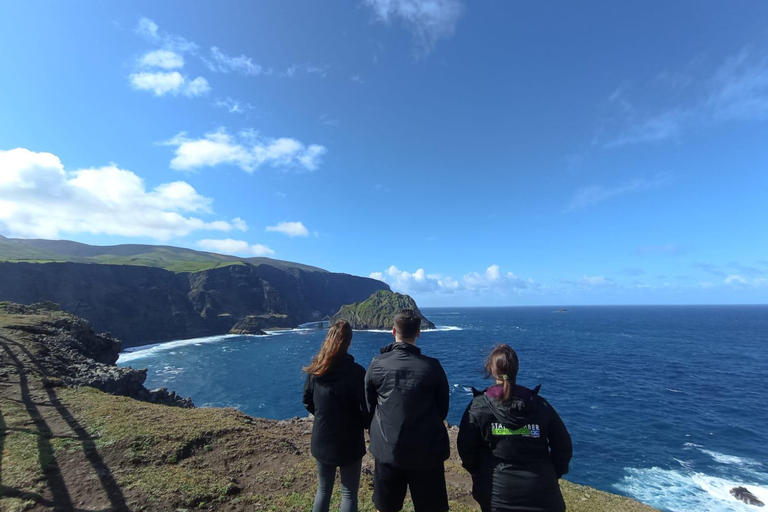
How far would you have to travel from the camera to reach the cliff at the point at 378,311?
144613 millimetres

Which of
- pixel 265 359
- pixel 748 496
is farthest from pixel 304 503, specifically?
pixel 265 359

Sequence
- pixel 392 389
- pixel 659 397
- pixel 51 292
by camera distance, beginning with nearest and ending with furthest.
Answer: pixel 392 389 → pixel 659 397 → pixel 51 292

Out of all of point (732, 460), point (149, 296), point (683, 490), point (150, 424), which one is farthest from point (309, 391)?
point (149, 296)

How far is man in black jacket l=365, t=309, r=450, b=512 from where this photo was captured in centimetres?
426

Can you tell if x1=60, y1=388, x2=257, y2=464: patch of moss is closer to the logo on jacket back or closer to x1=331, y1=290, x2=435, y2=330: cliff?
the logo on jacket back

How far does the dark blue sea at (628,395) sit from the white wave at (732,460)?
0.08m

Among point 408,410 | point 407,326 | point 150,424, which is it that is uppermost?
point 407,326

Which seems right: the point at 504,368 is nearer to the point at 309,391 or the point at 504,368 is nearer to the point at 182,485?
the point at 309,391

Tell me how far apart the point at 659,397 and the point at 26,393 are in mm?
58397

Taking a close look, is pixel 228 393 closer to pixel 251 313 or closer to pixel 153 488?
pixel 153 488

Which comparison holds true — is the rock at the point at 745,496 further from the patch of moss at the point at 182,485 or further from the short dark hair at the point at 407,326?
the short dark hair at the point at 407,326

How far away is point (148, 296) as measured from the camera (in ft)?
407

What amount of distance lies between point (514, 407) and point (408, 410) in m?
1.29

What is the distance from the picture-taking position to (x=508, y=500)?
12.7 ft
